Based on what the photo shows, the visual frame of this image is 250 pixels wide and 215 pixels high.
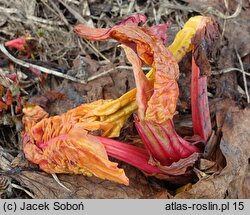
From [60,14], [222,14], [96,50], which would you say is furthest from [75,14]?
[222,14]

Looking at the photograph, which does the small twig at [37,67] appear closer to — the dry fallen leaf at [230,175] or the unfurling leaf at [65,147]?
the unfurling leaf at [65,147]

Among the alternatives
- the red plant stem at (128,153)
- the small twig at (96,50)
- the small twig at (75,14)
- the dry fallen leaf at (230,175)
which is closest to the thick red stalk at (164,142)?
the red plant stem at (128,153)

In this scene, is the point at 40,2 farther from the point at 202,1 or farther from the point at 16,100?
the point at 202,1

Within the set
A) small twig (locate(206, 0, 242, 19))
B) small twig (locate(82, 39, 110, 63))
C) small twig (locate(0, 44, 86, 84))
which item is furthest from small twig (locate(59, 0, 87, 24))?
small twig (locate(206, 0, 242, 19))

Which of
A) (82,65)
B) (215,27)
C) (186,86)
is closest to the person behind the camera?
(215,27)

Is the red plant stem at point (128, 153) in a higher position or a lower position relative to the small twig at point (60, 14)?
lower

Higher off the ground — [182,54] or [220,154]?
[182,54]

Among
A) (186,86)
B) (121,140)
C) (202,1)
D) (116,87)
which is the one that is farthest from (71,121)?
(202,1)
